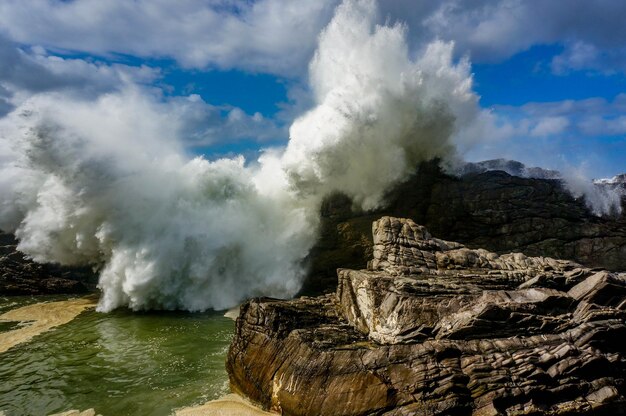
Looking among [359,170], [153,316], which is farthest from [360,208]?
[153,316]

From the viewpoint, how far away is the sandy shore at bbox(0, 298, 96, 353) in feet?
57.0

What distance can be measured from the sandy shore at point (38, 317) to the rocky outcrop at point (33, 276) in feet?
11.6

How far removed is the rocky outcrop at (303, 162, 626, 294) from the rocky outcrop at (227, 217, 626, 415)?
32.8ft

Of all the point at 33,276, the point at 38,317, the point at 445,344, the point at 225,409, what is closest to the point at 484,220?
the point at 445,344

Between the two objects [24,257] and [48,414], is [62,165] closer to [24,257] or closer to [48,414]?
[24,257]

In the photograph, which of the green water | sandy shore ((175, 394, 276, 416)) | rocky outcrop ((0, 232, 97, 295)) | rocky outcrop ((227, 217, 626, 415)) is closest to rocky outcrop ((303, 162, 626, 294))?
the green water

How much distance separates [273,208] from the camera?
26.0 m

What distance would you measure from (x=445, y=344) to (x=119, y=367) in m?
11.0

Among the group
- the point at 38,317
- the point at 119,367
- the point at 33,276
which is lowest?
the point at 119,367

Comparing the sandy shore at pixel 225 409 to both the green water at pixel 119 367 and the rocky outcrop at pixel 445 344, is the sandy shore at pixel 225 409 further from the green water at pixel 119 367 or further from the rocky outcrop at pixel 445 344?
the green water at pixel 119 367

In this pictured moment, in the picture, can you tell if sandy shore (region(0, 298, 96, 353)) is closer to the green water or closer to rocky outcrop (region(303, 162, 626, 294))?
the green water

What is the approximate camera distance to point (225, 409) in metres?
10.2

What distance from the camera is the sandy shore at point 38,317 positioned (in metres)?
17.4

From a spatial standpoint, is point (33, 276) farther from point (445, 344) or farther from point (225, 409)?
point (445, 344)
